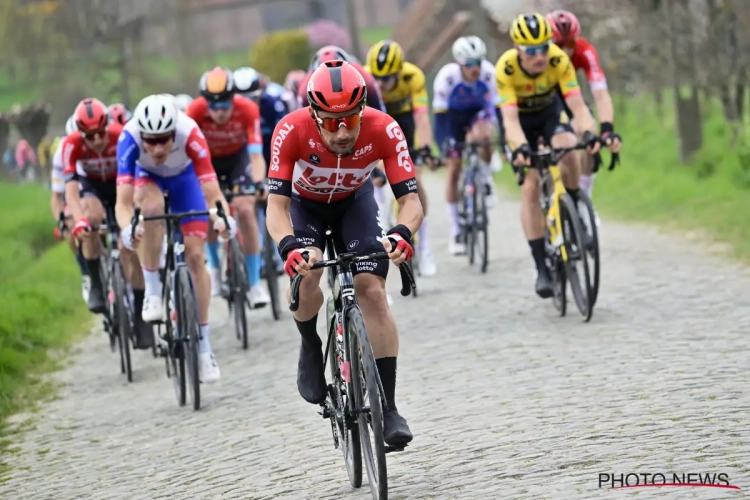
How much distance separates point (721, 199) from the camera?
57.7 feet

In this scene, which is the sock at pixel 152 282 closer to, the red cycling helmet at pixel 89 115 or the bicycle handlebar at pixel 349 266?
the red cycling helmet at pixel 89 115

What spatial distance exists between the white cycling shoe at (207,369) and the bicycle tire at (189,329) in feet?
0.37

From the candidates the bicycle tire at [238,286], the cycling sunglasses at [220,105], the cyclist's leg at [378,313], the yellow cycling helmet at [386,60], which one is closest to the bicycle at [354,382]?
the cyclist's leg at [378,313]

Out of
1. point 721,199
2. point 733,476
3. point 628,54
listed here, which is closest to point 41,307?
point 721,199

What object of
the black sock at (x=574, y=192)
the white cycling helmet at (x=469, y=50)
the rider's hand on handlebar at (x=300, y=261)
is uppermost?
the white cycling helmet at (x=469, y=50)

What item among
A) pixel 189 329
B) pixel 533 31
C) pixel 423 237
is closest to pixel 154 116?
pixel 189 329

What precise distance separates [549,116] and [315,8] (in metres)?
92.4

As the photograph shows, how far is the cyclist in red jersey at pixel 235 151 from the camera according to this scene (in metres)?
11.9

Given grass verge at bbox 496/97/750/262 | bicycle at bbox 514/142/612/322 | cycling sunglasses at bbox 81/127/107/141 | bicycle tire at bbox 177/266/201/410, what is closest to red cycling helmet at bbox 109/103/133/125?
cycling sunglasses at bbox 81/127/107/141

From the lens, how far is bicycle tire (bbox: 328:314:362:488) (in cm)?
632

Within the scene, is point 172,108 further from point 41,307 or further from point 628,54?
point 628,54

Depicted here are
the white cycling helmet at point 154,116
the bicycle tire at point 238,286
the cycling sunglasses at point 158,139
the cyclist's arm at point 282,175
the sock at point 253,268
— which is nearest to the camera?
the cyclist's arm at point 282,175

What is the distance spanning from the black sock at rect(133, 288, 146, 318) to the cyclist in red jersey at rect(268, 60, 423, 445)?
15.2 ft

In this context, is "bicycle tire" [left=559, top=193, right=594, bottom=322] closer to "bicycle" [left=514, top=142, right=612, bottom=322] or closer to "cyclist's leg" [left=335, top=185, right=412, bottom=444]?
"bicycle" [left=514, top=142, right=612, bottom=322]
